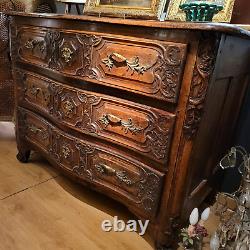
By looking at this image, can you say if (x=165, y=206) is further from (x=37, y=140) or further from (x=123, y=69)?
(x=37, y=140)

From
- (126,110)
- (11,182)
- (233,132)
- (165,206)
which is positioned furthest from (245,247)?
(11,182)

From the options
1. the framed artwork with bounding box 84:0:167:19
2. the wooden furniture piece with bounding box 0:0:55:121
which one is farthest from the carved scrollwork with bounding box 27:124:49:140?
the framed artwork with bounding box 84:0:167:19

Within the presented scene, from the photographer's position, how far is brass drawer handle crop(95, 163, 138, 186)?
1.13 m

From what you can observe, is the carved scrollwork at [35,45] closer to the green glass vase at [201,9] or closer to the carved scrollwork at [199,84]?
the green glass vase at [201,9]

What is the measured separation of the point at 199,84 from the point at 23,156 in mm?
1346

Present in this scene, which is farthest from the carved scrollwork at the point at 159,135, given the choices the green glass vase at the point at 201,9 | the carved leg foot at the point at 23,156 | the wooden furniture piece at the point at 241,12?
the carved leg foot at the point at 23,156

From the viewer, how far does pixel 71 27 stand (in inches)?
44.4

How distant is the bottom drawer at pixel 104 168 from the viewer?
3.52ft

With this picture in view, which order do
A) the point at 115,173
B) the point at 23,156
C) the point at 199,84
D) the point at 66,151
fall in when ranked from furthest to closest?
the point at 23,156 < the point at 66,151 < the point at 115,173 < the point at 199,84

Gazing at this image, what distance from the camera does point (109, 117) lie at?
1.10 meters

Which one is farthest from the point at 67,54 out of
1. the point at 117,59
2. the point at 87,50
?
the point at 117,59

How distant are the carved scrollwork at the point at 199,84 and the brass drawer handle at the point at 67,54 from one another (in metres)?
0.57

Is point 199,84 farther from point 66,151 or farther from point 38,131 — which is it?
point 38,131

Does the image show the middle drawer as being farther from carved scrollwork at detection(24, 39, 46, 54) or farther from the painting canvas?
the painting canvas
